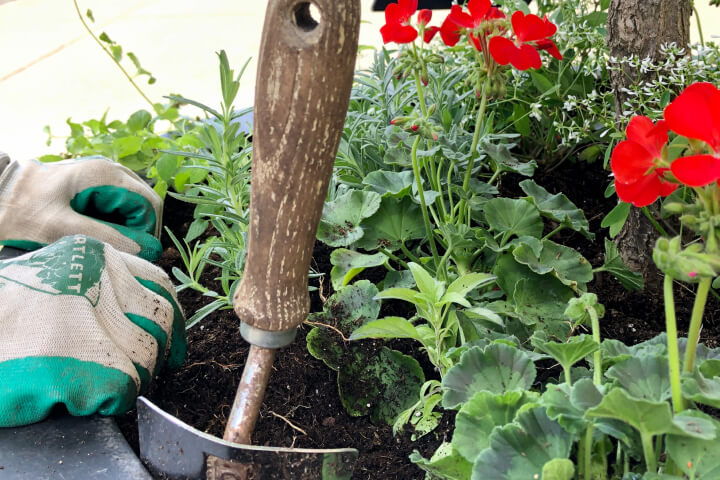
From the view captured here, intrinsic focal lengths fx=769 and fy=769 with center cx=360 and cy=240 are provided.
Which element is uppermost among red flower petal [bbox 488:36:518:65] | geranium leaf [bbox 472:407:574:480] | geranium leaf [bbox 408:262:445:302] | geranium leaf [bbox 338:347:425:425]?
red flower petal [bbox 488:36:518:65]

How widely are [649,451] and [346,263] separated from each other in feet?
1.25

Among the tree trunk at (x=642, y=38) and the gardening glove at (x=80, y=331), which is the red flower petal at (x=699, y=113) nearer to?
the tree trunk at (x=642, y=38)

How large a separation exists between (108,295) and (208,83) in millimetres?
1720

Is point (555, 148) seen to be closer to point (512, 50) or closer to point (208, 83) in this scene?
point (512, 50)

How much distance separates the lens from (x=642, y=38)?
854 millimetres

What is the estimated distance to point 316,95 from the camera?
49cm

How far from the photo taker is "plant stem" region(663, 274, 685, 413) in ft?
1.46

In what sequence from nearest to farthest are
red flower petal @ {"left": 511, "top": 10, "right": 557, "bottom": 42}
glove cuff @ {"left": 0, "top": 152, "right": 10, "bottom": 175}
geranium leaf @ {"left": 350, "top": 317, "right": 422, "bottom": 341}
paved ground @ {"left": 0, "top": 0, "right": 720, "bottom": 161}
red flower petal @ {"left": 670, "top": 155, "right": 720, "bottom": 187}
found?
Result: red flower petal @ {"left": 670, "top": 155, "right": 720, "bottom": 187} < geranium leaf @ {"left": 350, "top": 317, "right": 422, "bottom": 341} < red flower petal @ {"left": 511, "top": 10, "right": 557, "bottom": 42} < glove cuff @ {"left": 0, "top": 152, "right": 10, "bottom": 175} < paved ground @ {"left": 0, "top": 0, "right": 720, "bottom": 161}

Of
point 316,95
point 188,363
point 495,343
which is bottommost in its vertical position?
point 188,363

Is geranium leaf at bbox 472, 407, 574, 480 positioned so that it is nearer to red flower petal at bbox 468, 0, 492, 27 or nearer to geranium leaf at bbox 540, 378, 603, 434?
geranium leaf at bbox 540, 378, 603, 434

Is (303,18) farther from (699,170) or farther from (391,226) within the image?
(391,226)

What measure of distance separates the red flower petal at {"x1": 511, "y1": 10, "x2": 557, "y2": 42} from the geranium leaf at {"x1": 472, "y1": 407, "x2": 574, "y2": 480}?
1.28 ft

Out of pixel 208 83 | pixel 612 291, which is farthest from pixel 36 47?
pixel 612 291

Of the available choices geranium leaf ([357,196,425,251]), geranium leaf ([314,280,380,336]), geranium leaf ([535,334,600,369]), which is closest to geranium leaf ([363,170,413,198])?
geranium leaf ([357,196,425,251])
